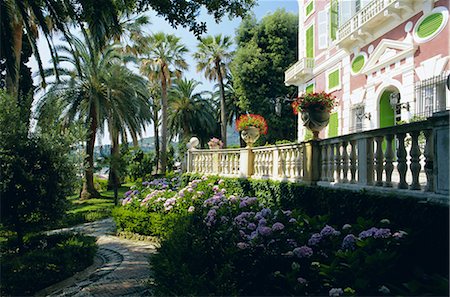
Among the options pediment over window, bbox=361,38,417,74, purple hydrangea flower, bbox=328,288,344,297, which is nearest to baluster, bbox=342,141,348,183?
purple hydrangea flower, bbox=328,288,344,297

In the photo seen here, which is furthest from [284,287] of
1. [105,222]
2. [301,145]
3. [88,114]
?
[88,114]

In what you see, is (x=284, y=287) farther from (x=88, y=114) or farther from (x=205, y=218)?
(x=88, y=114)

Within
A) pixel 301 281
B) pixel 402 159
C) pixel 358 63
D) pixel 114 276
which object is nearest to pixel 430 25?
pixel 358 63

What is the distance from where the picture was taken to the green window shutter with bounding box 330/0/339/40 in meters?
15.3

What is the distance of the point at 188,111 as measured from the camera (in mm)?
35094

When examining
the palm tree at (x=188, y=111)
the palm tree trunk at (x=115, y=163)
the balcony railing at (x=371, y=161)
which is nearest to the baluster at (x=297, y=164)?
the balcony railing at (x=371, y=161)

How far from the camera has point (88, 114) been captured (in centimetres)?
1825

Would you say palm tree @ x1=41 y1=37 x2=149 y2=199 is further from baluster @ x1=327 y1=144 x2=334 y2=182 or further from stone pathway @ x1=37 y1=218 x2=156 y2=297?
baluster @ x1=327 y1=144 x2=334 y2=182

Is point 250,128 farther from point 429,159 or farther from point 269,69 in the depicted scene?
point 269,69

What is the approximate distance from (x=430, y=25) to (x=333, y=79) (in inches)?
230

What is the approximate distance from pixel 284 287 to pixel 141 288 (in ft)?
9.00

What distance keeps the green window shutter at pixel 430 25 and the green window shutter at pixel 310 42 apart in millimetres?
7893

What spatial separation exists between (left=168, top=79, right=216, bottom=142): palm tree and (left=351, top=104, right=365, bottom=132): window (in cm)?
2265

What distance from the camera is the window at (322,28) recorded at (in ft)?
52.7
